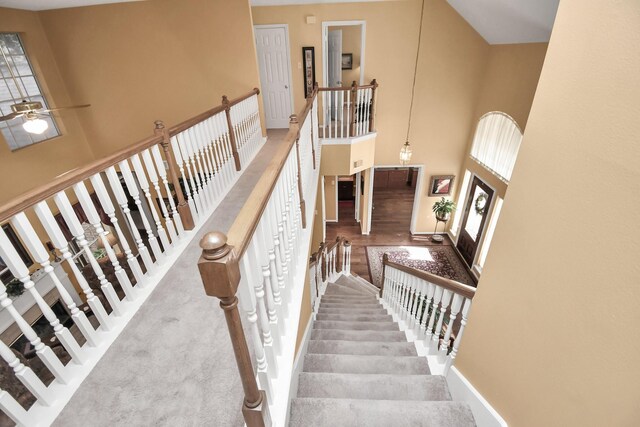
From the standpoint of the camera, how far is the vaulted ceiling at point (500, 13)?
4086 mm

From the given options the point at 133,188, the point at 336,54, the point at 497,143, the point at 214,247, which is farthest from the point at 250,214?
the point at 336,54

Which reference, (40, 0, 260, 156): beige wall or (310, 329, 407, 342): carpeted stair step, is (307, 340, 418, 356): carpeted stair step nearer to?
(310, 329, 407, 342): carpeted stair step

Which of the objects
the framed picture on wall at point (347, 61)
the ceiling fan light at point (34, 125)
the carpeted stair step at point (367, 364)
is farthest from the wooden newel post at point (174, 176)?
the framed picture on wall at point (347, 61)

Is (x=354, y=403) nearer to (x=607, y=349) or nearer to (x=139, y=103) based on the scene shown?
(x=607, y=349)

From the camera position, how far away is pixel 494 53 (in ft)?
20.0

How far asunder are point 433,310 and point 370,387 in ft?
2.77

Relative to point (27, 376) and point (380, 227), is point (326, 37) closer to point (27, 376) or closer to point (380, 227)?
point (380, 227)

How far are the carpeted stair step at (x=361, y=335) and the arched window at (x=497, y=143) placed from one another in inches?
146

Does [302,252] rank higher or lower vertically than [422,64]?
lower

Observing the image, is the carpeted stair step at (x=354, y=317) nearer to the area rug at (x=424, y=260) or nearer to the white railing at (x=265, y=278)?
the white railing at (x=265, y=278)

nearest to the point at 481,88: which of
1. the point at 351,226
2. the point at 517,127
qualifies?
the point at 517,127

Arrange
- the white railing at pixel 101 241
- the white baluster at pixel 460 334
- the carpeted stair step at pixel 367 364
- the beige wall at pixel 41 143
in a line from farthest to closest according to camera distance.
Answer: the beige wall at pixel 41 143 < the carpeted stair step at pixel 367 364 < the white baluster at pixel 460 334 < the white railing at pixel 101 241

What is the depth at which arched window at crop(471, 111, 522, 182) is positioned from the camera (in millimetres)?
5457

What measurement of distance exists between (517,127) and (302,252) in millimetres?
4841
